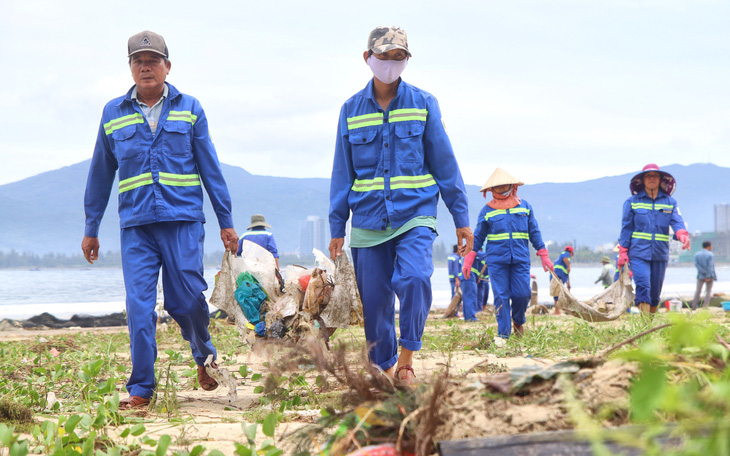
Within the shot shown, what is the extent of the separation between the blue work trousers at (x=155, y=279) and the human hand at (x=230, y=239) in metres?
0.29

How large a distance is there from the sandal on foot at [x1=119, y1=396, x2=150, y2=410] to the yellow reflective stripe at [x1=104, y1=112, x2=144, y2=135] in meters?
1.69

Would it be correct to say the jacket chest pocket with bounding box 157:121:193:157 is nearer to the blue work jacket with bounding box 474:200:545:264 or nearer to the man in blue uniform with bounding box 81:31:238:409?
the man in blue uniform with bounding box 81:31:238:409

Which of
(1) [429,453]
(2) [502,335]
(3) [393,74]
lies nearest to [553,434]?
(1) [429,453]

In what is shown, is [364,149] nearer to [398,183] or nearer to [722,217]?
[398,183]

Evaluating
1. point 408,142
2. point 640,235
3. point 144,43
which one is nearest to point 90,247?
point 144,43

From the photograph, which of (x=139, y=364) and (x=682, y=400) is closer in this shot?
(x=682, y=400)

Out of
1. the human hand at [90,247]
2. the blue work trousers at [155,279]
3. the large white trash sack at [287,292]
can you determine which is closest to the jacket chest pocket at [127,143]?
the blue work trousers at [155,279]

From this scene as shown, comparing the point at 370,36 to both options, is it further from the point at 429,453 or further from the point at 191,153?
the point at 429,453

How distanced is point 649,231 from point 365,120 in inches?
238

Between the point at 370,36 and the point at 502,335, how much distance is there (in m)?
4.34

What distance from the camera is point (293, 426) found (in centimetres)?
301

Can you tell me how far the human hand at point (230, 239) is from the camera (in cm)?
480

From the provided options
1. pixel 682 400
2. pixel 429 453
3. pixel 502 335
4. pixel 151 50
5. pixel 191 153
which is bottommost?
pixel 502 335

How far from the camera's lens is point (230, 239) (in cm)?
480
